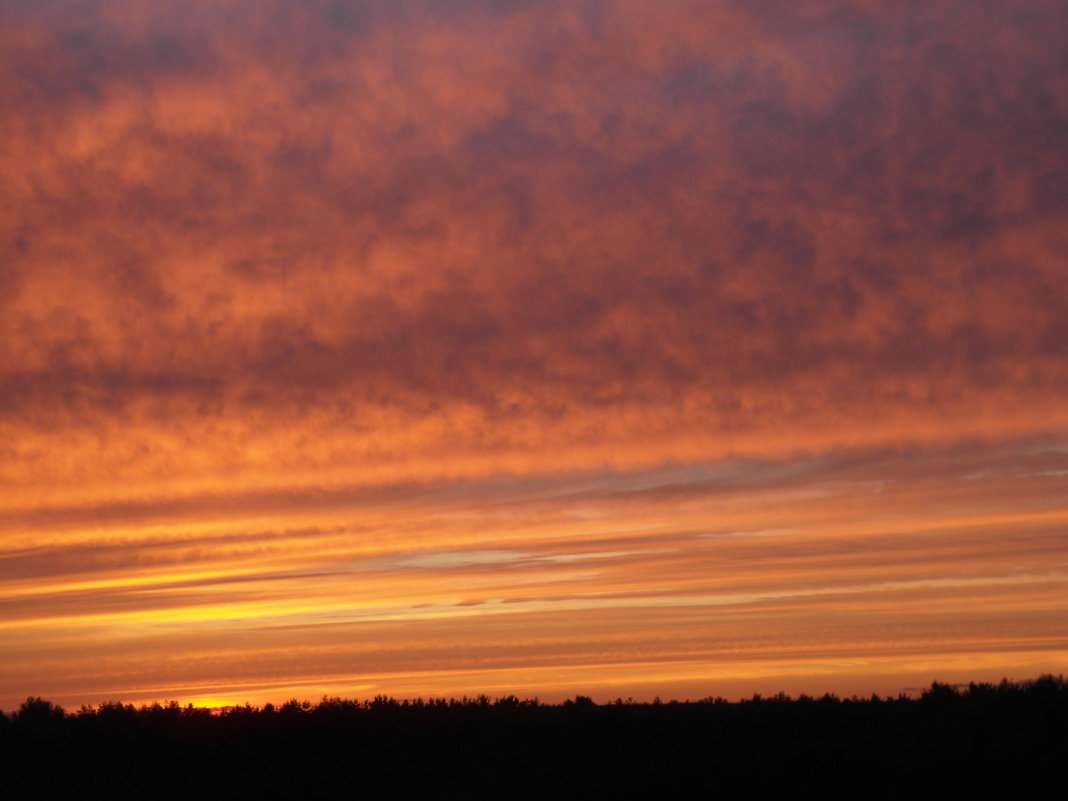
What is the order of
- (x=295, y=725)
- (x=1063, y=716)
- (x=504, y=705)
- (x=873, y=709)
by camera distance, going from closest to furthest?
1. (x=1063, y=716)
2. (x=873, y=709)
3. (x=295, y=725)
4. (x=504, y=705)

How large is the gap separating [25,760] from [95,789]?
159 inches

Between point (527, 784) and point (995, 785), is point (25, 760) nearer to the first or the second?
point (527, 784)

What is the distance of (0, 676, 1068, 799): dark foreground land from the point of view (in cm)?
2216

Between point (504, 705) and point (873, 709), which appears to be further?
point (504, 705)

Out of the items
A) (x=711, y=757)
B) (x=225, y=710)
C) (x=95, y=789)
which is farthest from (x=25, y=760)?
(x=711, y=757)

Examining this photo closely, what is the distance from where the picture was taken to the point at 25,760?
2631 cm

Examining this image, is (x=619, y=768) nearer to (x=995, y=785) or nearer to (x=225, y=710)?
(x=995, y=785)

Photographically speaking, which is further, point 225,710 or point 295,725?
point 225,710

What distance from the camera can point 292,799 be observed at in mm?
23000

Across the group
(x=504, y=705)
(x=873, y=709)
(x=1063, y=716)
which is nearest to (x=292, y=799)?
(x=504, y=705)

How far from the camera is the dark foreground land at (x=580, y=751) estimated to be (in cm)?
2216

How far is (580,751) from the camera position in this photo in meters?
24.9

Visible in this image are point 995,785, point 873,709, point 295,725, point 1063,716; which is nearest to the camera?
point 995,785

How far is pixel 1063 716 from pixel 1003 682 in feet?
18.2
